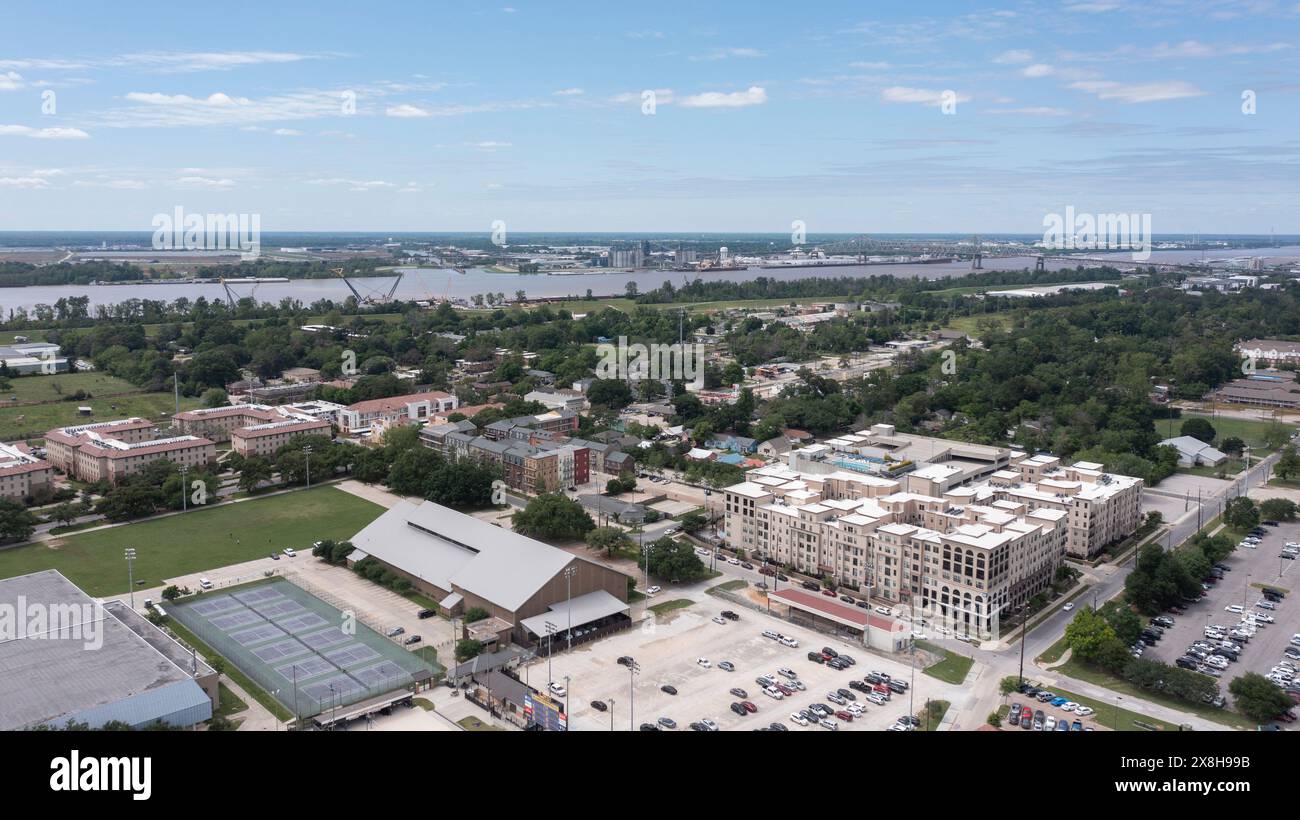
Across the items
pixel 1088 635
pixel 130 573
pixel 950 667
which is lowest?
pixel 950 667

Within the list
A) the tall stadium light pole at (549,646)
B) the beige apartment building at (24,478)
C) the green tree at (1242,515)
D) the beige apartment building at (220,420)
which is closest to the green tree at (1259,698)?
the green tree at (1242,515)

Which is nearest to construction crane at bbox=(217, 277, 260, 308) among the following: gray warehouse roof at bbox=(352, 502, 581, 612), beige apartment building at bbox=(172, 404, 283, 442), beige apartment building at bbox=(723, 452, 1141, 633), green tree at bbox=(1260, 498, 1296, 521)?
beige apartment building at bbox=(172, 404, 283, 442)

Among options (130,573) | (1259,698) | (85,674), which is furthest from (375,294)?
(1259,698)

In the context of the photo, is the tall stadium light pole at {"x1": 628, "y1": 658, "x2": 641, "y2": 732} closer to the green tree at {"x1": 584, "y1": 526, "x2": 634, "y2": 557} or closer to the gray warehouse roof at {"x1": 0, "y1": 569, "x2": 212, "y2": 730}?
the green tree at {"x1": 584, "y1": 526, "x2": 634, "y2": 557}

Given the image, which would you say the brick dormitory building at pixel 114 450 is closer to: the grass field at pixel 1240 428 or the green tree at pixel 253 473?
the green tree at pixel 253 473

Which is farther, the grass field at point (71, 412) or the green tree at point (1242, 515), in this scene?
the grass field at point (71, 412)

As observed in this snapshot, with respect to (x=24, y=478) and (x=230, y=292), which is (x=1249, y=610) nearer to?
(x=24, y=478)
